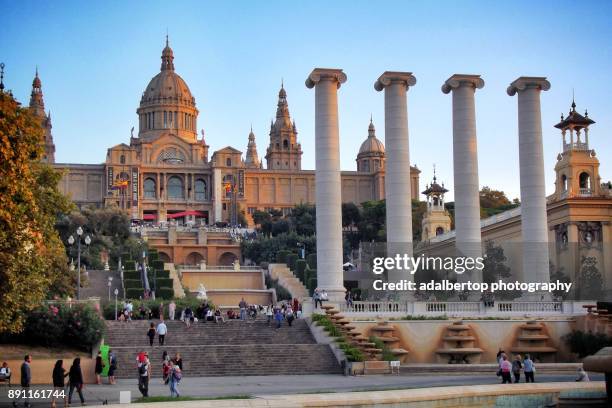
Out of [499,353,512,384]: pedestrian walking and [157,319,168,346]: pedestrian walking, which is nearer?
[499,353,512,384]: pedestrian walking

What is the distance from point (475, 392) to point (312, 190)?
496ft

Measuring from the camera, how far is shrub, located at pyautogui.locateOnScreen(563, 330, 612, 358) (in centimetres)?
4675

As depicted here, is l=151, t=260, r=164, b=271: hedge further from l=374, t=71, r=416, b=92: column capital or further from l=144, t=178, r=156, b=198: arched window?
l=144, t=178, r=156, b=198: arched window

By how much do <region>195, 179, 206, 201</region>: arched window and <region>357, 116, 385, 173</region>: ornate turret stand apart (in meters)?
30.4

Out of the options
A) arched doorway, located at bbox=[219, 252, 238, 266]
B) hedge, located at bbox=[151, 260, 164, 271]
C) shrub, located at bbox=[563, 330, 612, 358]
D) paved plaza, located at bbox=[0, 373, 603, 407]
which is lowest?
paved plaza, located at bbox=[0, 373, 603, 407]

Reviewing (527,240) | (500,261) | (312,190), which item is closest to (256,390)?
(527,240)

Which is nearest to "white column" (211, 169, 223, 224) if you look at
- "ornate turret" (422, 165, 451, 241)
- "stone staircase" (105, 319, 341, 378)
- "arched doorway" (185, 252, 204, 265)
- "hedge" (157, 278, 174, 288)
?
"arched doorway" (185, 252, 204, 265)

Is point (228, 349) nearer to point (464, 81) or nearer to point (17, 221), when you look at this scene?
point (17, 221)

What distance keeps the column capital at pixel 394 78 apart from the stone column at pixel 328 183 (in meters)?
2.41

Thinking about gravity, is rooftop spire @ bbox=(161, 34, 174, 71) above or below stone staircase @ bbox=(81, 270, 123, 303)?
above

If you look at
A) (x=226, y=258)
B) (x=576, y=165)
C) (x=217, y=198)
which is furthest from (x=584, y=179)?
(x=217, y=198)

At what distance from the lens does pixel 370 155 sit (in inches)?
7352

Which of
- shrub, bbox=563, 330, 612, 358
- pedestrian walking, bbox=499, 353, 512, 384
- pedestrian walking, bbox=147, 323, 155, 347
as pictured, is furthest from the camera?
shrub, bbox=563, 330, 612, 358

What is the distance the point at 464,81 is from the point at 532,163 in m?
5.70
